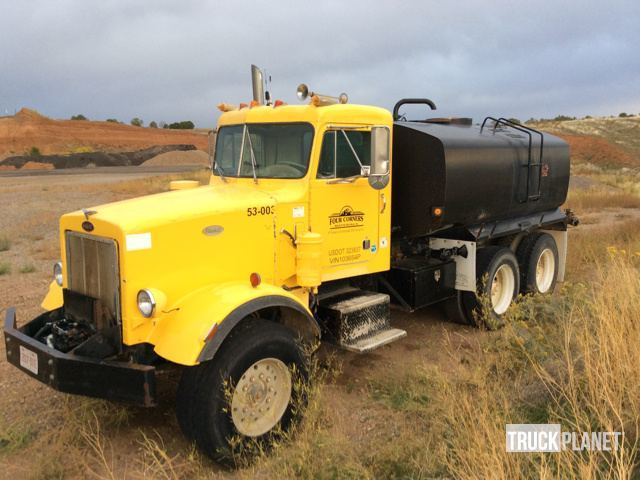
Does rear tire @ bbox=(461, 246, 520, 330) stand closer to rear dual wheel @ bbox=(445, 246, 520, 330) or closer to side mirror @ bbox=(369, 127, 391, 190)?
rear dual wheel @ bbox=(445, 246, 520, 330)

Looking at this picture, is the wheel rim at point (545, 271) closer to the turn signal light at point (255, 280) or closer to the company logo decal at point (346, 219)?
the company logo decal at point (346, 219)

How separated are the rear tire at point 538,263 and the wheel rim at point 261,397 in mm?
4803

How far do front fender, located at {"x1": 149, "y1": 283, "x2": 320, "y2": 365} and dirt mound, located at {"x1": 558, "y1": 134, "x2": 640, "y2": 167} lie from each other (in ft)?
157

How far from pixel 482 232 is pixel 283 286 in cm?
307

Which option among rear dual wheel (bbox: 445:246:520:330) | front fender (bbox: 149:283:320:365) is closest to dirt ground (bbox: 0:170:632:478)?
rear dual wheel (bbox: 445:246:520:330)

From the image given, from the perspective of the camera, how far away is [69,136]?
5109cm

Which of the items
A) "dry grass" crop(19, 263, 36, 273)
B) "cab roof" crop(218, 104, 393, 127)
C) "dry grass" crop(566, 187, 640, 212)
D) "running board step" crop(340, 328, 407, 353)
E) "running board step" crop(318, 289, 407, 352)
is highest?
"cab roof" crop(218, 104, 393, 127)

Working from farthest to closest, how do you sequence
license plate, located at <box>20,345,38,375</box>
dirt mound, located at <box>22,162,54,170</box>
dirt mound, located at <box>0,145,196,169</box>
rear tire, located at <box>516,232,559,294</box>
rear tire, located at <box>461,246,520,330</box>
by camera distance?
dirt mound, located at <box>0,145,196,169</box> → dirt mound, located at <box>22,162,54,170</box> → rear tire, located at <box>516,232,559,294</box> → rear tire, located at <box>461,246,520,330</box> → license plate, located at <box>20,345,38,375</box>

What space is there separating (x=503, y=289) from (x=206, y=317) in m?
4.80

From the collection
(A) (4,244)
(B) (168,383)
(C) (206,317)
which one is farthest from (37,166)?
(C) (206,317)

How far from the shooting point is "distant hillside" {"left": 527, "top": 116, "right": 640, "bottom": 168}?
47.7 m

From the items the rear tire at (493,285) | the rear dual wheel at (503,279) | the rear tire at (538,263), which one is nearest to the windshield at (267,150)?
the rear dual wheel at (503,279)

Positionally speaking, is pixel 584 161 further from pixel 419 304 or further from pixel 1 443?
pixel 1 443

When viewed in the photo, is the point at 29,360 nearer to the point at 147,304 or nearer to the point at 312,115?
the point at 147,304
